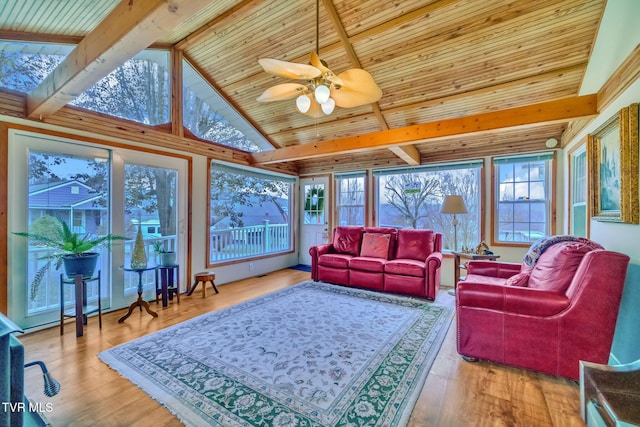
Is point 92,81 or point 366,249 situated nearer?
point 92,81

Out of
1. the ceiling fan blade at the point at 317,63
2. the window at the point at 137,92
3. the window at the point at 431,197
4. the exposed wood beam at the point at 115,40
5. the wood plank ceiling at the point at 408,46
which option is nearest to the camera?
the exposed wood beam at the point at 115,40

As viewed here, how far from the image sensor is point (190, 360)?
2.24 m

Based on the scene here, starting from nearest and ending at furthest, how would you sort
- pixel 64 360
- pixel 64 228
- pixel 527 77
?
1. pixel 64 360
2. pixel 64 228
3. pixel 527 77

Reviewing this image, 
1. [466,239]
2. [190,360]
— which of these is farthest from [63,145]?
[466,239]

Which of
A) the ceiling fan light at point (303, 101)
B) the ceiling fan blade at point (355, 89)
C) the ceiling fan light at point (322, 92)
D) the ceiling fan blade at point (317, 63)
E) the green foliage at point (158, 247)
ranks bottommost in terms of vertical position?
the green foliage at point (158, 247)

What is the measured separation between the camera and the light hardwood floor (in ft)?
5.34

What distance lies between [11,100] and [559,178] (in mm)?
6832

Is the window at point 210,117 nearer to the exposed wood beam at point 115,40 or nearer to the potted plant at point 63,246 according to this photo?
the exposed wood beam at point 115,40

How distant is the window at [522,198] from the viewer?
4.22 meters

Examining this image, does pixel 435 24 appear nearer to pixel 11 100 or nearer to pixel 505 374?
pixel 505 374

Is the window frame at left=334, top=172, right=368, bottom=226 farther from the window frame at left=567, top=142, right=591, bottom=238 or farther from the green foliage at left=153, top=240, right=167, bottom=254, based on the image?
the green foliage at left=153, top=240, right=167, bottom=254

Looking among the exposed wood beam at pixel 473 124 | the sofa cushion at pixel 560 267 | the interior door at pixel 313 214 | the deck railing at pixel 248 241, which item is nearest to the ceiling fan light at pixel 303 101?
the exposed wood beam at pixel 473 124

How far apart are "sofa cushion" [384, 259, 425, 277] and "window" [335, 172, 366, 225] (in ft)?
5.92

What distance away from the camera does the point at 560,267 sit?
213 cm
